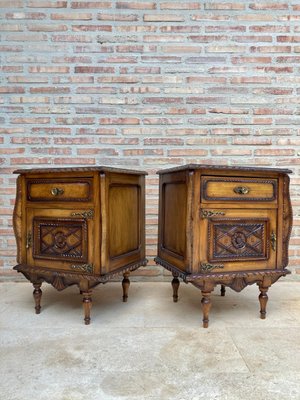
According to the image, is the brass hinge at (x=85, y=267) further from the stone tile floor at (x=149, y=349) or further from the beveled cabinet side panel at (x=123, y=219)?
the stone tile floor at (x=149, y=349)

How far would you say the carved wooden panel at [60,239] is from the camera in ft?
6.30

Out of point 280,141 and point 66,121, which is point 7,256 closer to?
point 66,121

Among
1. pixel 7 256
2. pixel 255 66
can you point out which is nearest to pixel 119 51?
pixel 255 66

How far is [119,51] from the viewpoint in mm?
2691

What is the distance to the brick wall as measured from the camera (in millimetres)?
2680

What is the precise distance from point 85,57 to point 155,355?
A: 2.21 m

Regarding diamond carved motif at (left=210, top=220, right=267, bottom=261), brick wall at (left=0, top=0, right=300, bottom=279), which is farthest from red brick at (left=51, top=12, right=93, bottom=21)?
diamond carved motif at (left=210, top=220, right=267, bottom=261)

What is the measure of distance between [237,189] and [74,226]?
3.05 ft

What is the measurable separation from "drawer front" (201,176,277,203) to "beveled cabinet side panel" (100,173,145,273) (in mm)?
501

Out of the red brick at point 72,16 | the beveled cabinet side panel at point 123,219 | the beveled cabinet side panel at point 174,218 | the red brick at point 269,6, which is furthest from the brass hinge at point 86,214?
the red brick at point 269,6

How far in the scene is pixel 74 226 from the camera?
6.33 ft

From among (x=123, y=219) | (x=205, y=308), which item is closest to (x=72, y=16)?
(x=123, y=219)

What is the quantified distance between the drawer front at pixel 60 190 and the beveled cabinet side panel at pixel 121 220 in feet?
0.35

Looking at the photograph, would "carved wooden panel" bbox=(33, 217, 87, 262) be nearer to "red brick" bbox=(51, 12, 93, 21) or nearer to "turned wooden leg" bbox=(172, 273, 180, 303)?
"turned wooden leg" bbox=(172, 273, 180, 303)
